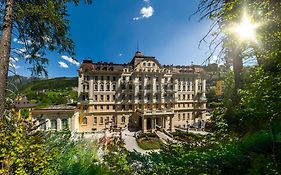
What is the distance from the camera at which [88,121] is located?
131 ft

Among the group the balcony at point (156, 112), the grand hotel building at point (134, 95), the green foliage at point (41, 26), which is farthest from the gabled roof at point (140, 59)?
the green foliage at point (41, 26)

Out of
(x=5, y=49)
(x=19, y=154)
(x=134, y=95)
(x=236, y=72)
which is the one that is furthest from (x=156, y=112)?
(x=19, y=154)

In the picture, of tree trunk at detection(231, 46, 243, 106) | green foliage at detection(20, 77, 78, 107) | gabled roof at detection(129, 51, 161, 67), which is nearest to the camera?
tree trunk at detection(231, 46, 243, 106)

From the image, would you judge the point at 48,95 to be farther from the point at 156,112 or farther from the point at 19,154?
the point at 19,154

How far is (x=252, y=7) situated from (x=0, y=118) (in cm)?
739

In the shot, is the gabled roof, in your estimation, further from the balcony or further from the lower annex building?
the balcony

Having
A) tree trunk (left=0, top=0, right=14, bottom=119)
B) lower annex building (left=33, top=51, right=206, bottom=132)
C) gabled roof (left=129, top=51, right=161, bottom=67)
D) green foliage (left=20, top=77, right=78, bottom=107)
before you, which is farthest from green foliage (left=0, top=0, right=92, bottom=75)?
gabled roof (left=129, top=51, right=161, bottom=67)

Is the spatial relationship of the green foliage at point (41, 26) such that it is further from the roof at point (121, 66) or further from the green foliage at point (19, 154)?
the roof at point (121, 66)

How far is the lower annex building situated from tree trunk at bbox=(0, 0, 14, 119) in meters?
31.4

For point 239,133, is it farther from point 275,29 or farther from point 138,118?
point 138,118

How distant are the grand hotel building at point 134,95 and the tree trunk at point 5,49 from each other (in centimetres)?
3221

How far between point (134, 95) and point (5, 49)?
3636 centimetres

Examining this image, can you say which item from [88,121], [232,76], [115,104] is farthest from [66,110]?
[232,76]

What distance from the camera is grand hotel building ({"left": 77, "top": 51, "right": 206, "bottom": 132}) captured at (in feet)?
131
